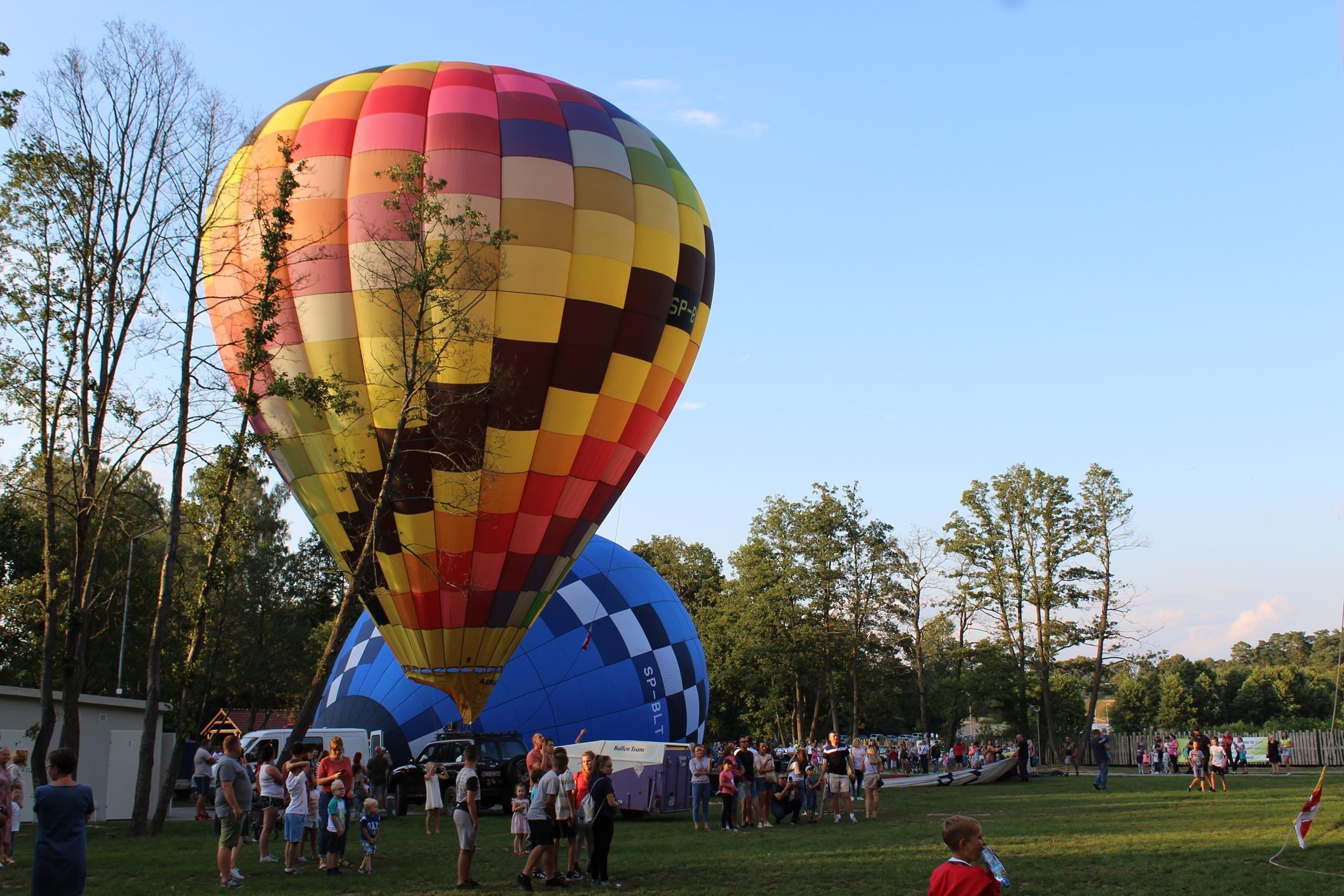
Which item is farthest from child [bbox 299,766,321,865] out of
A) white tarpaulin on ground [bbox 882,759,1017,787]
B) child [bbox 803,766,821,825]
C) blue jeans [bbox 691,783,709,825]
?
white tarpaulin on ground [bbox 882,759,1017,787]

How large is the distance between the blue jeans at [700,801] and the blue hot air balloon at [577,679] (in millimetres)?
5658

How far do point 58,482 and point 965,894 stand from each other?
15260mm

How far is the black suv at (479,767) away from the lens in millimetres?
17984

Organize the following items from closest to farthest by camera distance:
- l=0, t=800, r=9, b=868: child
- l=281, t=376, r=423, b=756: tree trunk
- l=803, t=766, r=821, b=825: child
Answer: l=0, t=800, r=9, b=868: child, l=281, t=376, r=423, b=756: tree trunk, l=803, t=766, r=821, b=825: child

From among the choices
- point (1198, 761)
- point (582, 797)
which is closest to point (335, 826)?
point (582, 797)

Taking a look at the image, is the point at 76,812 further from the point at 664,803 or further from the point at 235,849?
Answer: the point at 664,803

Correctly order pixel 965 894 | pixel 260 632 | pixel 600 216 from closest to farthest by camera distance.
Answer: pixel 965 894 → pixel 600 216 → pixel 260 632

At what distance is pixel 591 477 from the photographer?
1775cm

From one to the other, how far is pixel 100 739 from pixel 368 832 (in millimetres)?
10461

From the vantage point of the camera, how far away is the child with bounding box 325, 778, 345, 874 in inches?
412

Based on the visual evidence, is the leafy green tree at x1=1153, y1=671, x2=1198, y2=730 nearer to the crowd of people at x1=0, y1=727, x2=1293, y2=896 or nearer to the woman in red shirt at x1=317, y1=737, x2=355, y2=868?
the crowd of people at x1=0, y1=727, x2=1293, y2=896

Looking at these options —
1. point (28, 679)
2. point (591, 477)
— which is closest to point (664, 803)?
point (591, 477)

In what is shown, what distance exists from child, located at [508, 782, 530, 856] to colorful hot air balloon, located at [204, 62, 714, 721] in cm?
495

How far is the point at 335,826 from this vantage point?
10453 millimetres
